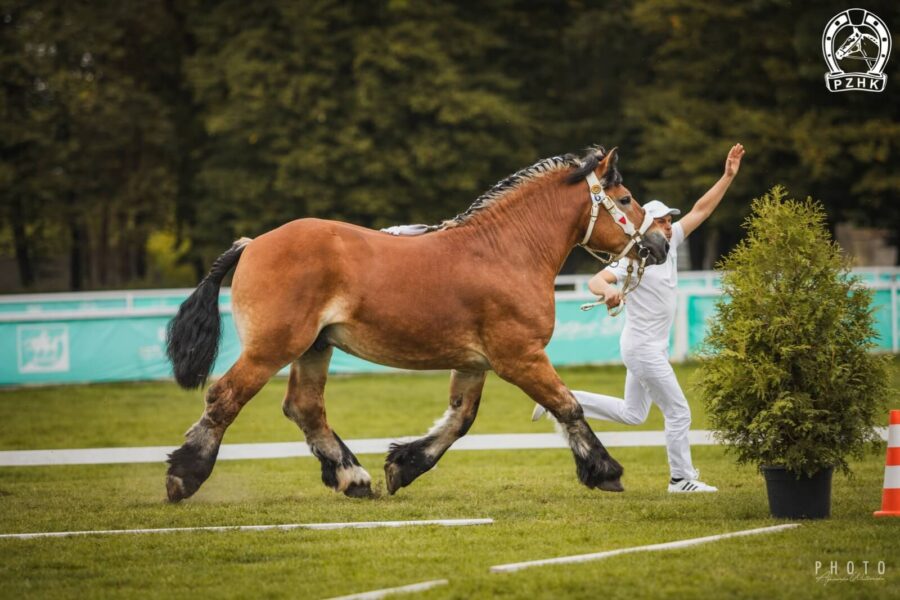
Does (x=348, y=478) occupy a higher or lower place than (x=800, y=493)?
lower

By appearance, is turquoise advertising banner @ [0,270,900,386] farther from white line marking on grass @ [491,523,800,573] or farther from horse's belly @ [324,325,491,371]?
white line marking on grass @ [491,523,800,573]

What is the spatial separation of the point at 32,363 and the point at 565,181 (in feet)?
43.2

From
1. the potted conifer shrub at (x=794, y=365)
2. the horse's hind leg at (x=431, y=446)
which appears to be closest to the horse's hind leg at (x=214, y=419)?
the horse's hind leg at (x=431, y=446)

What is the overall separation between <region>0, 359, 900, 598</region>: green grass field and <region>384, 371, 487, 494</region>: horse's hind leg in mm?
211

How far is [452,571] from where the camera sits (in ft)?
18.6

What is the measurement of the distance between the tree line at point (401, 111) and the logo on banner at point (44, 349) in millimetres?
16156

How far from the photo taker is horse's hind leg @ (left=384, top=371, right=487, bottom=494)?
830cm

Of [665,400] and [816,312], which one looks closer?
[816,312]

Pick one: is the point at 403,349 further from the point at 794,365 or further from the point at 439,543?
→ the point at 794,365

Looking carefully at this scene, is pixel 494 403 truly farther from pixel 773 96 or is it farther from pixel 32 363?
pixel 773 96

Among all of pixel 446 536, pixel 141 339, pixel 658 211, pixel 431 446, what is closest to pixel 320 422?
pixel 431 446

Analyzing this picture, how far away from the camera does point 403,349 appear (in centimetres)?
785

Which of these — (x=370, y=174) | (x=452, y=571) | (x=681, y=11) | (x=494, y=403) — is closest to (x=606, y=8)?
(x=681, y=11)

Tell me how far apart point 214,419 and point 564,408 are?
235cm
